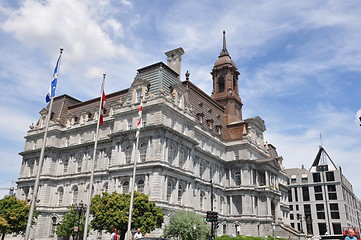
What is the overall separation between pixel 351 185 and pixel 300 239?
78.3 m

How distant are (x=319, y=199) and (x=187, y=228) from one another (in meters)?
75.0

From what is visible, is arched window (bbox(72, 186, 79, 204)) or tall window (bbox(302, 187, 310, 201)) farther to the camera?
tall window (bbox(302, 187, 310, 201))

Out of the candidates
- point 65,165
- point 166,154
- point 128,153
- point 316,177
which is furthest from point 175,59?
point 316,177

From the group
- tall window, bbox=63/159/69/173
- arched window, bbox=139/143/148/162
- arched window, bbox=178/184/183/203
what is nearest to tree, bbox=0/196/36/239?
tall window, bbox=63/159/69/173

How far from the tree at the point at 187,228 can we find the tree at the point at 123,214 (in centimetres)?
194

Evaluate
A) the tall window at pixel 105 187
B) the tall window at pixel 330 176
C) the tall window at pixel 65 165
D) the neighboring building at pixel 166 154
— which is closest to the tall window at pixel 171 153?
the neighboring building at pixel 166 154

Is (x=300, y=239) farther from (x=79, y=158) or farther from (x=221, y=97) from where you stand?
(x=79, y=158)

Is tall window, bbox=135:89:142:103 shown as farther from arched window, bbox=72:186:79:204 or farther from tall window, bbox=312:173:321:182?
tall window, bbox=312:173:321:182

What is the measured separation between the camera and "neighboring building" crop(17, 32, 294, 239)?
4559 cm

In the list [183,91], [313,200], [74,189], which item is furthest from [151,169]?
[313,200]

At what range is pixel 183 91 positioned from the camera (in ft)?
170

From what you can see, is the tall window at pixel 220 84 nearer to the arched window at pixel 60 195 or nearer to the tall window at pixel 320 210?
the arched window at pixel 60 195

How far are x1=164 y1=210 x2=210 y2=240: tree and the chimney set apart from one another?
2829 centimetres

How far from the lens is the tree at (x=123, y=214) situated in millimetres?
34031
